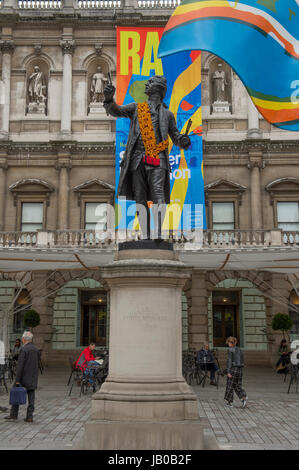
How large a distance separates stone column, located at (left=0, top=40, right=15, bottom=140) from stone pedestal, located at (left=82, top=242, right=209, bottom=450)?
21.6 m

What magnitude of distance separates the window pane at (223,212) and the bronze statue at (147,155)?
60.1 feet

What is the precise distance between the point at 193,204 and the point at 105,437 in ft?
58.6

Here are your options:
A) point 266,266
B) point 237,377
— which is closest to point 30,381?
point 237,377

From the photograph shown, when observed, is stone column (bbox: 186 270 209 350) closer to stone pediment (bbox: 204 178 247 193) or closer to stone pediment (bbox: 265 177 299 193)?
stone pediment (bbox: 204 178 247 193)

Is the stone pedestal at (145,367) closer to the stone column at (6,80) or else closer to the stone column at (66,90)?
the stone column at (66,90)

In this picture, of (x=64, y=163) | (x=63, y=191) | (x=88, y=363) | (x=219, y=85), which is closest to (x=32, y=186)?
(x=63, y=191)

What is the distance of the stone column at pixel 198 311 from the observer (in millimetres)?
23016

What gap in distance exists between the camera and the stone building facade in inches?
959

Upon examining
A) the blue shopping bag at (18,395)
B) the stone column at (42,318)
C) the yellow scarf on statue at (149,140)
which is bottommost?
the blue shopping bag at (18,395)

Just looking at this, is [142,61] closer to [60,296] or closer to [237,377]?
[60,296]

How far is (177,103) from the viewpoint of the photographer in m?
23.5

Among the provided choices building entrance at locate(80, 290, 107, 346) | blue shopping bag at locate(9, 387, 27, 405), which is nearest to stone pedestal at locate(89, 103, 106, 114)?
building entrance at locate(80, 290, 107, 346)

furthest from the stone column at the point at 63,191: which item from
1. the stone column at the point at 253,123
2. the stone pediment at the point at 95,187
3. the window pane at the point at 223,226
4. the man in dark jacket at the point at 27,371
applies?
the man in dark jacket at the point at 27,371

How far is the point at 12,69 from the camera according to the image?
26734 mm
